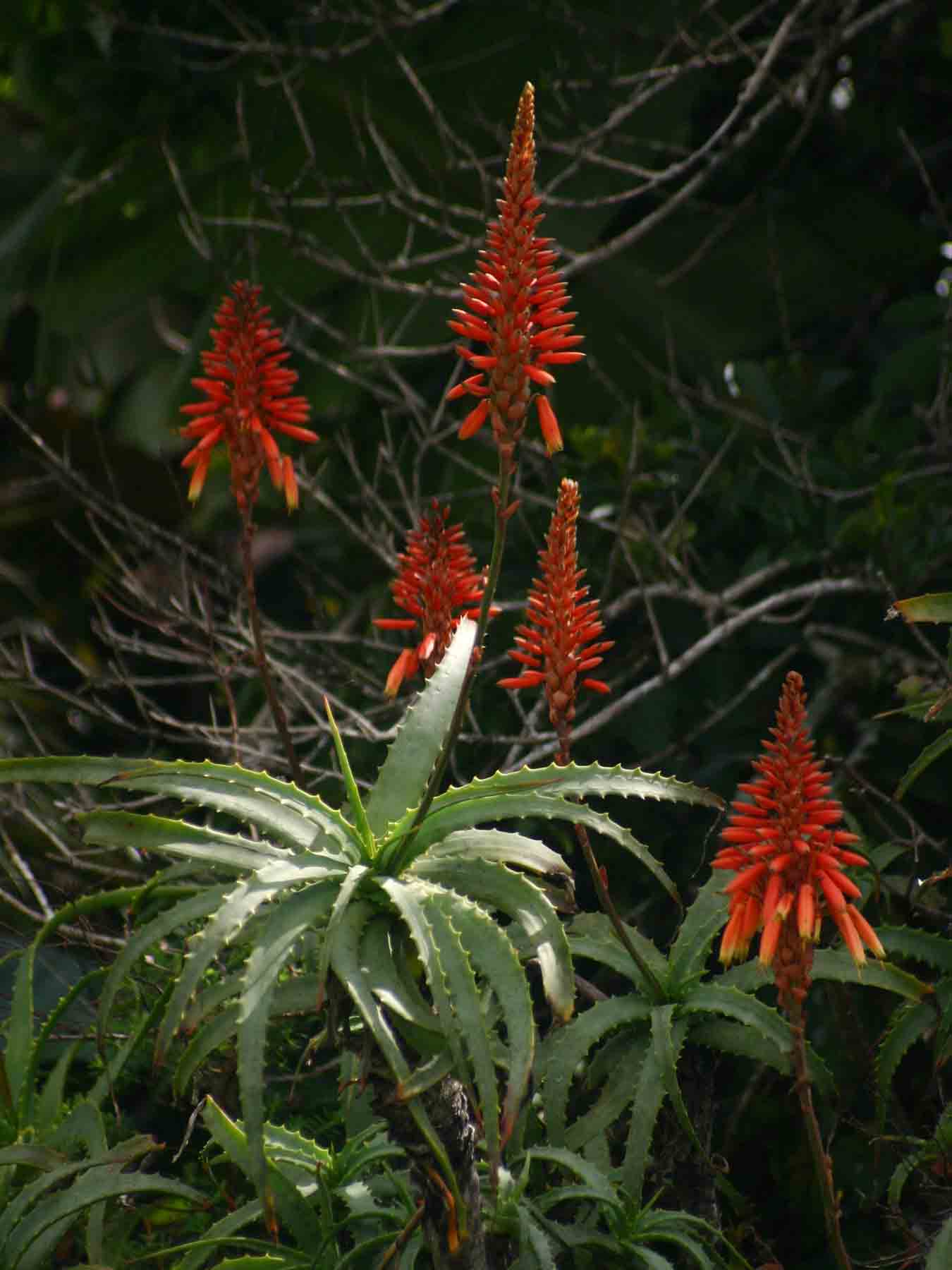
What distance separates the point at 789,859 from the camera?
1.66 m

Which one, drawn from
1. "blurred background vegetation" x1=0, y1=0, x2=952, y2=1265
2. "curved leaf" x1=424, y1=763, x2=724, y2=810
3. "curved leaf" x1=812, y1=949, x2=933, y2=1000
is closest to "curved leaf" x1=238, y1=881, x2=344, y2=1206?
"curved leaf" x1=424, y1=763, x2=724, y2=810

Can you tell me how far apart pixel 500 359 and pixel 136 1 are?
13.4 feet

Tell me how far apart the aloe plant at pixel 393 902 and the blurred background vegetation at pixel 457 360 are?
1.22 m

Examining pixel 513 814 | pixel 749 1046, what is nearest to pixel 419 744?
pixel 513 814

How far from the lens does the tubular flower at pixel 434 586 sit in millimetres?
2010

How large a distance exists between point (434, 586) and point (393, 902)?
480 mm

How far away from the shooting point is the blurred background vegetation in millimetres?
3600

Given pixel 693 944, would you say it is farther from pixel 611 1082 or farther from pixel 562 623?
pixel 562 623

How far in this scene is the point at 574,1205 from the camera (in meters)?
2.27

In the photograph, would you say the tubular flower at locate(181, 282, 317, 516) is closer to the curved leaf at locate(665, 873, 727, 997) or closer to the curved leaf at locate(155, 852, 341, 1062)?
the curved leaf at locate(155, 852, 341, 1062)

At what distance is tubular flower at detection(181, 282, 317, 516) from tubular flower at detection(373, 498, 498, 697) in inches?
8.9

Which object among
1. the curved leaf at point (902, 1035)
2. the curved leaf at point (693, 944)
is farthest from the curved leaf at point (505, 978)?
the curved leaf at point (902, 1035)

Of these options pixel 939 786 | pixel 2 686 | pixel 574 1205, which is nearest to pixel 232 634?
pixel 2 686

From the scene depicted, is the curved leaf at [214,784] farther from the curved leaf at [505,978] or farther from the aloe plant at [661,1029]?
the aloe plant at [661,1029]
